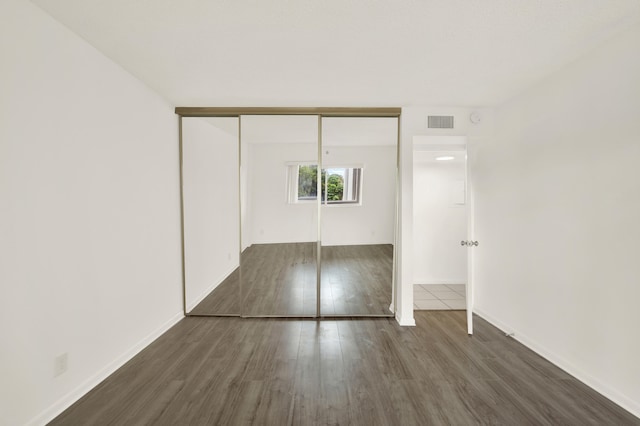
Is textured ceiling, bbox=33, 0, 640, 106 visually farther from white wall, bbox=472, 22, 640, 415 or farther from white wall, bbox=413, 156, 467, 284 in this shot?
white wall, bbox=413, 156, 467, 284

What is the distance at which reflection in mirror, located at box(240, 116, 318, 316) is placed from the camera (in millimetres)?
3611

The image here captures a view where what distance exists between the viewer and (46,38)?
1.83 metres

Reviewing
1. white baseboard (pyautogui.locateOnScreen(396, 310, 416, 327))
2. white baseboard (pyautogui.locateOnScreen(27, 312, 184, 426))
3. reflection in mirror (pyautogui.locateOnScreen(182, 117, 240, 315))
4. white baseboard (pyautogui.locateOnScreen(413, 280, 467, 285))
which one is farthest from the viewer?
white baseboard (pyautogui.locateOnScreen(413, 280, 467, 285))

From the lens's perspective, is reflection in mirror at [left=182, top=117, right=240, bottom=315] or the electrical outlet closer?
the electrical outlet

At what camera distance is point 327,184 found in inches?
143

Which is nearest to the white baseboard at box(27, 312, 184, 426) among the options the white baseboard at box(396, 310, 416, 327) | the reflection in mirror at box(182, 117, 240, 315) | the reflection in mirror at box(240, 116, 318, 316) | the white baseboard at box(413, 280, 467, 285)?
the reflection in mirror at box(182, 117, 240, 315)

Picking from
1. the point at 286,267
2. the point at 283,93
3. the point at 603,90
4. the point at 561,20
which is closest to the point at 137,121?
the point at 283,93

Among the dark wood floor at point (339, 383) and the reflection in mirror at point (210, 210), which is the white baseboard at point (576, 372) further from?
the reflection in mirror at point (210, 210)

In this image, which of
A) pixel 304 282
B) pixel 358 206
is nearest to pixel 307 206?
pixel 358 206

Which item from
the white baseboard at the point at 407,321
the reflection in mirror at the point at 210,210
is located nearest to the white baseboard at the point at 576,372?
the white baseboard at the point at 407,321

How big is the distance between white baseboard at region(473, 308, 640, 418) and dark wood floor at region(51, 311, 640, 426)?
57 millimetres

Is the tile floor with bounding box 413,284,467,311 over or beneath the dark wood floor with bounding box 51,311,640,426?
over

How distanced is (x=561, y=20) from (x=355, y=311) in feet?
10.4

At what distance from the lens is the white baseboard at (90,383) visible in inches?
72.8
